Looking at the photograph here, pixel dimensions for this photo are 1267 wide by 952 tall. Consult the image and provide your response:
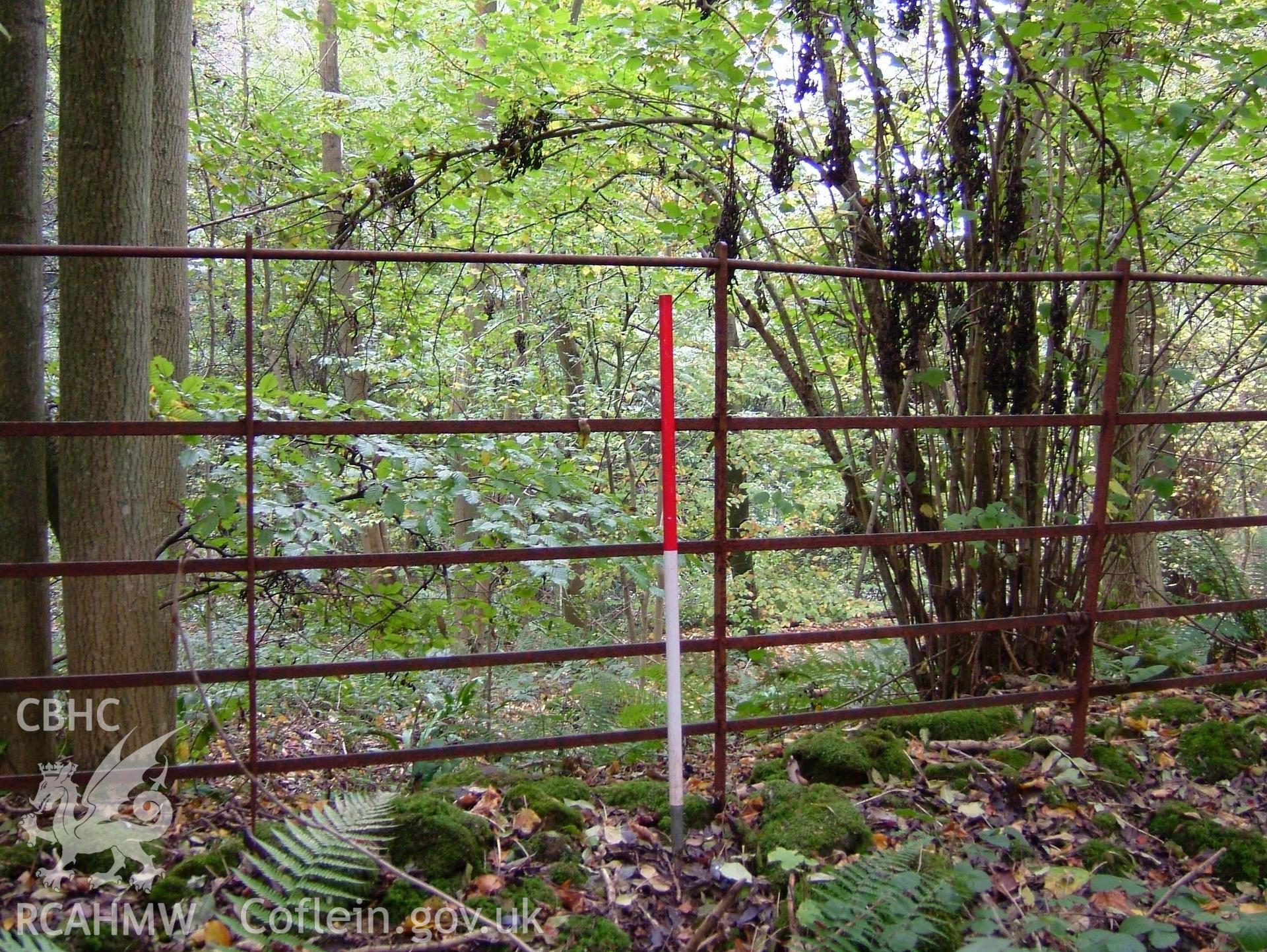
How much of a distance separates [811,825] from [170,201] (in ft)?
12.0

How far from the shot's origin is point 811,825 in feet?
8.55

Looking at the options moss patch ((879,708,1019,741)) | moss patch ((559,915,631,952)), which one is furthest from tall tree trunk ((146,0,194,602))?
moss patch ((879,708,1019,741))

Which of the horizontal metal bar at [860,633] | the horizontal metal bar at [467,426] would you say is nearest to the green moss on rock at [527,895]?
the horizontal metal bar at [860,633]

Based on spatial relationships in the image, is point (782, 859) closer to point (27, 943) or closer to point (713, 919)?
point (713, 919)

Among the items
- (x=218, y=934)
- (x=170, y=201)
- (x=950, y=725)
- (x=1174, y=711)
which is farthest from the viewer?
(x=170, y=201)

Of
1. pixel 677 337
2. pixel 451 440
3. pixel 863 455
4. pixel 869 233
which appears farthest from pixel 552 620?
pixel 677 337

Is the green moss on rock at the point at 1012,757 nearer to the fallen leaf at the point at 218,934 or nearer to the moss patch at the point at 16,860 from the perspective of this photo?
the fallen leaf at the point at 218,934

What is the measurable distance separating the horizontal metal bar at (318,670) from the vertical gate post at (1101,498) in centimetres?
158

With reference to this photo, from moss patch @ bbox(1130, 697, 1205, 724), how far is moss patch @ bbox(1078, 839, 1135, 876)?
1260 millimetres

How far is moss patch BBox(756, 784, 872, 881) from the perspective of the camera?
253 cm

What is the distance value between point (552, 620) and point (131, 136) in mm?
3773

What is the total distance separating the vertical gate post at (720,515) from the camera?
8.72 feet

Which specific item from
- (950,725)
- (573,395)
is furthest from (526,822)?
(573,395)

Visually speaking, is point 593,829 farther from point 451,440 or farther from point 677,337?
point 677,337
